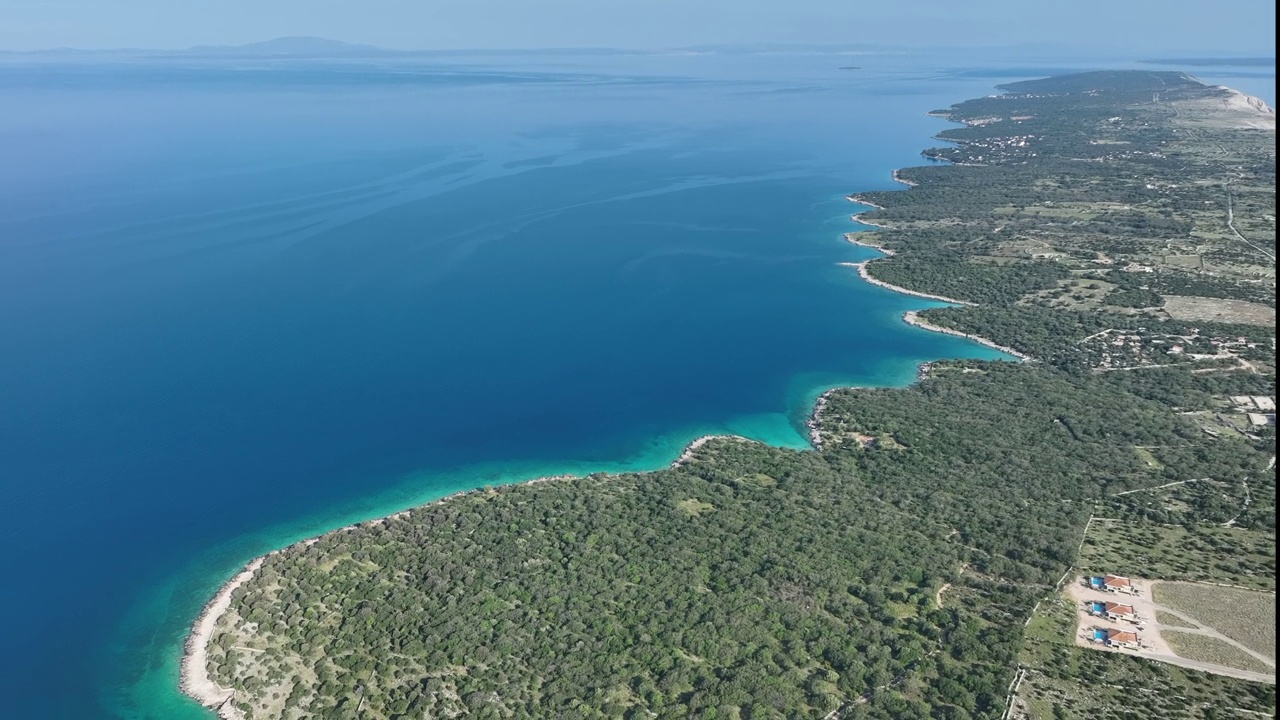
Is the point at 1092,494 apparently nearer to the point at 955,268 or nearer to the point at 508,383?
the point at 508,383

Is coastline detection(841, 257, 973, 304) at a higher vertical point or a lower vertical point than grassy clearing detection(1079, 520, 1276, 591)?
higher

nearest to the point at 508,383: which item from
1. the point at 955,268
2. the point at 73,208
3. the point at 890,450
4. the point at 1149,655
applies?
the point at 890,450

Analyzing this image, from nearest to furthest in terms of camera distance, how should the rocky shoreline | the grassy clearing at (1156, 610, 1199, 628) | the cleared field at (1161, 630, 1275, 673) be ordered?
the cleared field at (1161, 630, 1275, 673) < the grassy clearing at (1156, 610, 1199, 628) < the rocky shoreline

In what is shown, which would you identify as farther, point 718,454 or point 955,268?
point 955,268

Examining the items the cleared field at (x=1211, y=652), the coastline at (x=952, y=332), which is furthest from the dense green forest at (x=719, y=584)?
the coastline at (x=952, y=332)

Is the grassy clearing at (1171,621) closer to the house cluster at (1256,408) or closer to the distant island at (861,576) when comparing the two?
the distant island at (861,576)

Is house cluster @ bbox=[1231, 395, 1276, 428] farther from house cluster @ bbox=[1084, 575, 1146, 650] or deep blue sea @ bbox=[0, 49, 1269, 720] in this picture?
house cluster @ bbox=[1084, 575, 1146, 650]

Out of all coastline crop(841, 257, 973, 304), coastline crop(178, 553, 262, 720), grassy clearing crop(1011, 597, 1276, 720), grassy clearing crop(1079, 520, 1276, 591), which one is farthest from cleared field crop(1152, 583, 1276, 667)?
coastline crop(841, 257, 973, 304)
